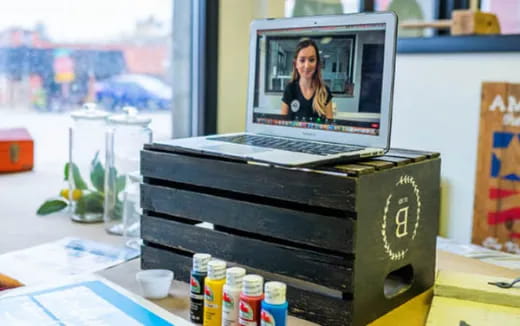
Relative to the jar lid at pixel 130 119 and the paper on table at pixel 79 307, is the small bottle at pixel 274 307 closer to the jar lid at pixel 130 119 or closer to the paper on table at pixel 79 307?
the paper on table at pixel 79 307

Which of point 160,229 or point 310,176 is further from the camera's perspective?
point 160,229

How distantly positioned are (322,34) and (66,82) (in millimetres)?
1368

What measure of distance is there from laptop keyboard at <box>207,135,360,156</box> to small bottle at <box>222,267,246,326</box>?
23 centimetres

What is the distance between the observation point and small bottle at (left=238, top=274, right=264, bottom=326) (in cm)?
85

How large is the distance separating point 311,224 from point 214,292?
6.7 inches

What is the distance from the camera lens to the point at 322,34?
1079 mm

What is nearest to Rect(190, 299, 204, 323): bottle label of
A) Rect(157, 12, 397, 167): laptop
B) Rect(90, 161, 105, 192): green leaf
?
Rect(157, 12, 397, 167): laptop

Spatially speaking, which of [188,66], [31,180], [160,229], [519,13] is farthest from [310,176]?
[519,13]

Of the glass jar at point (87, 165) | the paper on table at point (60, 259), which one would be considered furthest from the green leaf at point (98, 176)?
the paper on table at point (60, 259)

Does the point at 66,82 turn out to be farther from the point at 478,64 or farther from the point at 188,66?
the point at 478,64

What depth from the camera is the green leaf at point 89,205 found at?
5.38 feet

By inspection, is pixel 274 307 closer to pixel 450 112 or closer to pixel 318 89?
pixel 318 89

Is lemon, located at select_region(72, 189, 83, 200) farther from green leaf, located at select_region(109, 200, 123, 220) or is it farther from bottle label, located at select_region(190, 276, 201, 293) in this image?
bottle label, located at select_region(190, 276, 201, 293)

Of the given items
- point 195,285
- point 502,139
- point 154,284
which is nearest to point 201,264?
point 195,285
